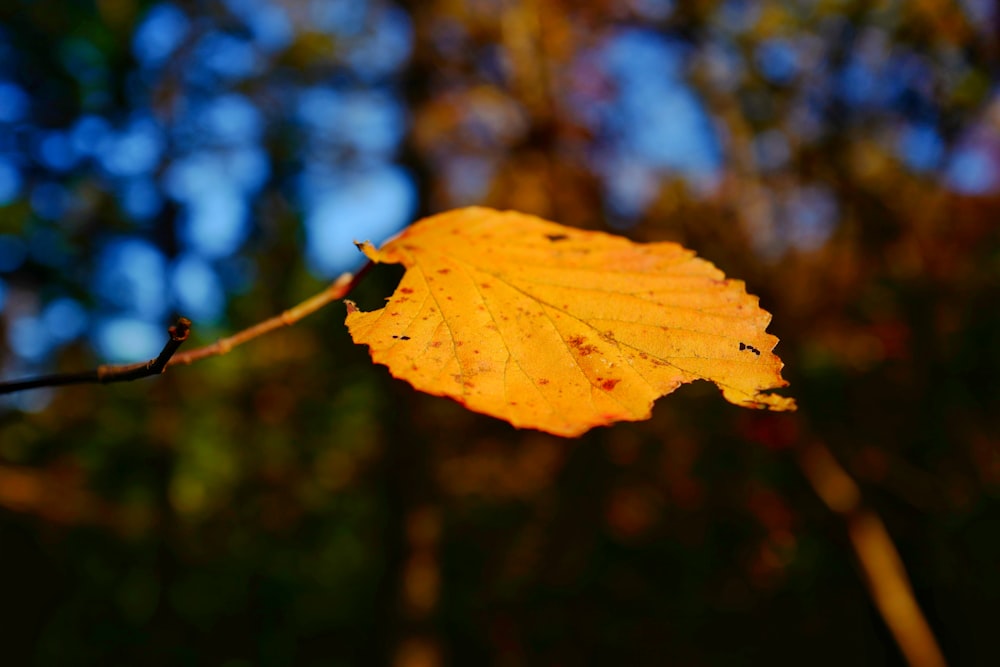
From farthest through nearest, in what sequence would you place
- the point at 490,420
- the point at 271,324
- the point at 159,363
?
the point at 490,420
the point at 271,324
the point at 159,363

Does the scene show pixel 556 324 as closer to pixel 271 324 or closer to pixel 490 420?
pixel 271 324

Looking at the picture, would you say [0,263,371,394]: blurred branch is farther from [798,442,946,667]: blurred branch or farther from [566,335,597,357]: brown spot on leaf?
[798,442,946,667]: blurred branch

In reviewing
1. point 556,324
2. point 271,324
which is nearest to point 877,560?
point 556,324

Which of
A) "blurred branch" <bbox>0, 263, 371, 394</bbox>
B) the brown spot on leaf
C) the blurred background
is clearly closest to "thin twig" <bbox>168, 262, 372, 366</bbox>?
"blurred branch" <bbox>0, 263, 371, 394</bbox>

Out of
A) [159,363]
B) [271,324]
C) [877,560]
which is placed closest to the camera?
[159,363]

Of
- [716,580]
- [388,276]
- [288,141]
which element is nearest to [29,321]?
[288,141]
